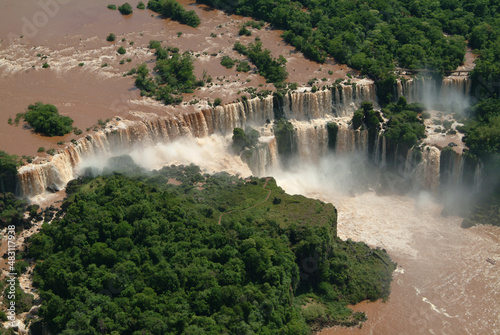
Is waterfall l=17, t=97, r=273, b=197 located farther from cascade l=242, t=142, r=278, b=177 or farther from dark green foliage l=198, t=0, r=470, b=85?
dark green foliage l=198, t=0, r=470, b=85

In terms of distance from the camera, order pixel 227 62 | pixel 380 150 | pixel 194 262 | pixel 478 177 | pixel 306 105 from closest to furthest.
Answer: pixel 194 262
pixel 478 177
pixel 380 150
pixel 306 105
pixel 227 62

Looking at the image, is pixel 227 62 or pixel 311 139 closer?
pixel 311 139

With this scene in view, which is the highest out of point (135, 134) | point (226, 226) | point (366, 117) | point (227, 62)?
point (227, 62)

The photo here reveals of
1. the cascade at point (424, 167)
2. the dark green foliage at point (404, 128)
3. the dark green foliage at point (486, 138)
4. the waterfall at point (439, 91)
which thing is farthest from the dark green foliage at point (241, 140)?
the dark green foliage at point (486, 138)

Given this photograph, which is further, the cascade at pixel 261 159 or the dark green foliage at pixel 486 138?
the cascade at pixel 261 159

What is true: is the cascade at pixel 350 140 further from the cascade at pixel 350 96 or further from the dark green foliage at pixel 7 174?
the dark green foliage at pixel 7 174

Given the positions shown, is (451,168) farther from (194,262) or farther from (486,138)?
(194,262)

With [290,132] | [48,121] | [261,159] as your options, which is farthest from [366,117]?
[48,121]
